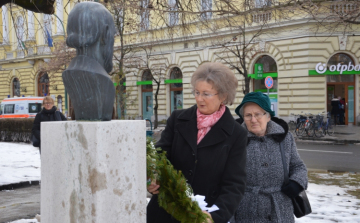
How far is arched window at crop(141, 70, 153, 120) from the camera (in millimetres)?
29797

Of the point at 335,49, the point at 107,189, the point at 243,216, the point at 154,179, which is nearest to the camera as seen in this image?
the point at 107,189

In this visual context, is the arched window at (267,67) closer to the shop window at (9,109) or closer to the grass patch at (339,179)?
the grass patch at (339,179)

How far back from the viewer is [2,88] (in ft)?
134

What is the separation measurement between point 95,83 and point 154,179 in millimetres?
724

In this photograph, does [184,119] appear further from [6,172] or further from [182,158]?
[6,172]

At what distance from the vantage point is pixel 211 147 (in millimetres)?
2705

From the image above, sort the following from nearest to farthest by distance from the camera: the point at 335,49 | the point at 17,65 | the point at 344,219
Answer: the point at 344,219 < the point at 335,49 < the point at 17,65

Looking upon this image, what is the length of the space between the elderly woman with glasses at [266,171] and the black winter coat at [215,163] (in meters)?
0.42

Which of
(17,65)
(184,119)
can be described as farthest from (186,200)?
(17,65)

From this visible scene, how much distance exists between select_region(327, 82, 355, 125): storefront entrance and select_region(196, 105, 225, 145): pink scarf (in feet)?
67.1

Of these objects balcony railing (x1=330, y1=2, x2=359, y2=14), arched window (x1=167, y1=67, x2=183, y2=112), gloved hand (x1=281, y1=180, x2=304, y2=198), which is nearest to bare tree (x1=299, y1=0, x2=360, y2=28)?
balcony railing (x1=330, y1=2, x2=359, y2=14)

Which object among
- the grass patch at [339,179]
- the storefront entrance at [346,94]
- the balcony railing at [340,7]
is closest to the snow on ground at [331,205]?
the grass patch at [339,179]

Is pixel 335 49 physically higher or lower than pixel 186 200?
higher

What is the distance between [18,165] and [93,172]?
355 inches
